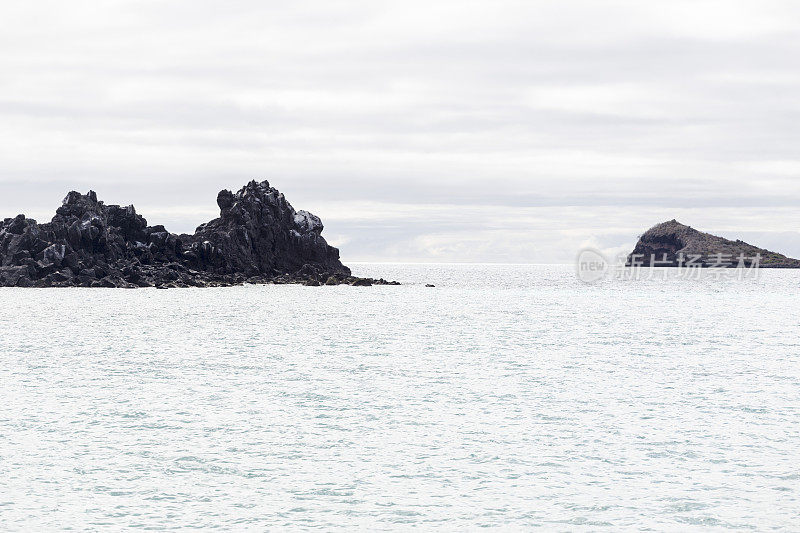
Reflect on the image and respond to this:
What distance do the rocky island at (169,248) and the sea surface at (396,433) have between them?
296 feet

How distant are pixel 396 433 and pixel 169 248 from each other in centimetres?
14379

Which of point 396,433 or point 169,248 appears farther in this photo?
point 169,248

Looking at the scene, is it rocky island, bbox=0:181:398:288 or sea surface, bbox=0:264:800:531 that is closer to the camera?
sea surface, bbox=0:264:800:531

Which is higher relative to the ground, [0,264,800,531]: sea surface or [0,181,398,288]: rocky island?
[0,181,398,288]: rocky island

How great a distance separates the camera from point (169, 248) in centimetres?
16375

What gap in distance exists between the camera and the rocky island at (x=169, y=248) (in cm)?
15062

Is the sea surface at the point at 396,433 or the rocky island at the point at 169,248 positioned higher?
the rocky island at the point at 169,248

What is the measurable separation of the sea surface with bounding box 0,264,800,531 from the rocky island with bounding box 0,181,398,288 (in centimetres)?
9021

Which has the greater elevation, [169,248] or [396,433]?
[169,248]

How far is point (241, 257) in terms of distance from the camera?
172 meters

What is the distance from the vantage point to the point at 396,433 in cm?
2808

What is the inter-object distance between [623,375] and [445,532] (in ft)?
98.9

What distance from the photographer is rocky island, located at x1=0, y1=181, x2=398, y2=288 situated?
494 ft

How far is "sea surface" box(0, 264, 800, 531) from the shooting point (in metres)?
19.0
